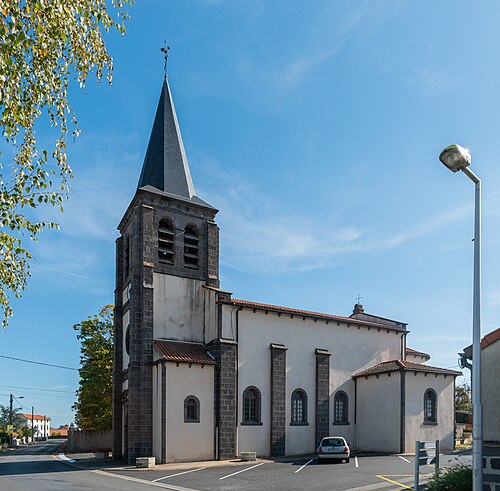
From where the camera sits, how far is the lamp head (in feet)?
26.3

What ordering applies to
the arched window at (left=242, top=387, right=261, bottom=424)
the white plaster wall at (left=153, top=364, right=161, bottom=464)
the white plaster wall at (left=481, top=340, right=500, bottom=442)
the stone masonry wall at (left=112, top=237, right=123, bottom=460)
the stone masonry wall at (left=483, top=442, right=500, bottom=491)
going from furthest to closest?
1. the stone masonry wall at (left=112, top=237, right=123, bottom=460)
2. the arched window at (left=242, top=387, right=261, bottom=424)
3. the white plaster wall at (left=153, top=364, right=161, bottom=464)
4. the white plaster wall at (left=481, top=340, right=500, bottom=442)
5. the stone masonry wall at (left=483, top=442, right=500, bottom=491)

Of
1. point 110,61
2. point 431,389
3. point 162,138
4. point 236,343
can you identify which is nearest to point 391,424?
point 431,389

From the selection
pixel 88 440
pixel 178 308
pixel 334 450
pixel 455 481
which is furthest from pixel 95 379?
pixel 455 481

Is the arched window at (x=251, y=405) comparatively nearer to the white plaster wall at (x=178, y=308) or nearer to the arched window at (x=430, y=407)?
the white plaster wall at (x=178, y=308)

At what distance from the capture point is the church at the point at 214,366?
2609cm

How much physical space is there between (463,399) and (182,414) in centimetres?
4196

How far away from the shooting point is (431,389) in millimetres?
30125

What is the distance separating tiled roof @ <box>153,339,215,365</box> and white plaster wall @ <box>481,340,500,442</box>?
1780 centimetres

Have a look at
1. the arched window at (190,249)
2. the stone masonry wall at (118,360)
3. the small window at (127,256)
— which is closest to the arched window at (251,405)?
the stone masonry wall at (118,360)

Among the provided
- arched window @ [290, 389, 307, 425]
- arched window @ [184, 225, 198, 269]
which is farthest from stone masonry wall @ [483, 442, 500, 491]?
arched window @ [184, 225, 198, 269]

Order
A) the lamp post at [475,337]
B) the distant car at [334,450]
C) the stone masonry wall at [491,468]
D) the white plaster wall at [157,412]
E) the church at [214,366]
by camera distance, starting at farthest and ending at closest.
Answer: the church at [214,366] < the white plaster wall at [157,412] < the distant car at [334,450] < the stone masonry wall at [491,468] < the lamp post at [475,337]

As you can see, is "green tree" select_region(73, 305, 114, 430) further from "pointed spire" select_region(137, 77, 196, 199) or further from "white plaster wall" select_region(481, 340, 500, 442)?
"white plaster wall" select_region(481, 340, 500, 442)

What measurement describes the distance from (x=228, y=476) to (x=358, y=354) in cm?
1502

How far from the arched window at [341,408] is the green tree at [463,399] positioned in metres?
29.0
